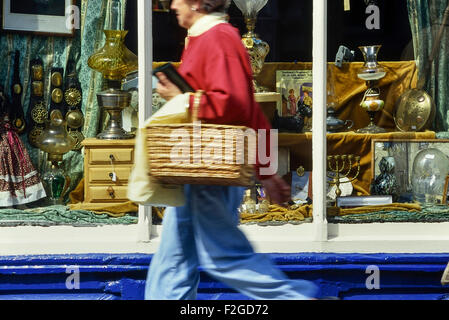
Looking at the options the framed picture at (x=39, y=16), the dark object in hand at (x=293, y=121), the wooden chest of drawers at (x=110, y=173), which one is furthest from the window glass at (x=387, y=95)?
the framed picture at (x=39, y=16)

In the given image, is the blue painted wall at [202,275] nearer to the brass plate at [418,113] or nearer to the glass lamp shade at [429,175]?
the glass lamp shade at [429,175]

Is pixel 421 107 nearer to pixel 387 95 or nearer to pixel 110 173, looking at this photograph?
pixel 387 95

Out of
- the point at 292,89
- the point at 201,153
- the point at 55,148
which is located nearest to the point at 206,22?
the point at 201,153

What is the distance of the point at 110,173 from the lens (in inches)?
248

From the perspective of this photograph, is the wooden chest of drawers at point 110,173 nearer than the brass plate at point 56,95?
Yes

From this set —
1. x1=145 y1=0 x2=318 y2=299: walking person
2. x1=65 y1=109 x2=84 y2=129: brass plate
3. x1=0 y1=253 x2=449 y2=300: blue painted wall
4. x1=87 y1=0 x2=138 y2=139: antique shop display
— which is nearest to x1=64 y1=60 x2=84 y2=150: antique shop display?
x1=65 y1=109 x2=84 y2=129: brass plate

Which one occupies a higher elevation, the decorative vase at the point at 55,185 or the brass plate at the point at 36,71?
the brass plate at the point at 36,71

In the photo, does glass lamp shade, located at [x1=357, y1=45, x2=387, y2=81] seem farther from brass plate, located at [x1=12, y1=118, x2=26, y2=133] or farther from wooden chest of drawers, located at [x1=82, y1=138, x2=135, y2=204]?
brass plate, located at [x1=12, y1=118, x2=26, y2=133]

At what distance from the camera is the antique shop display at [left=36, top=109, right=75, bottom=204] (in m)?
6.38

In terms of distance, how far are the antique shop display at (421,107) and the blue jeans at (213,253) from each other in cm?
256

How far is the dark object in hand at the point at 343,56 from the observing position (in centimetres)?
664

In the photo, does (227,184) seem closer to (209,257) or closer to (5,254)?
(209,257)

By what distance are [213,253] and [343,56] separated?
9.35 feet
